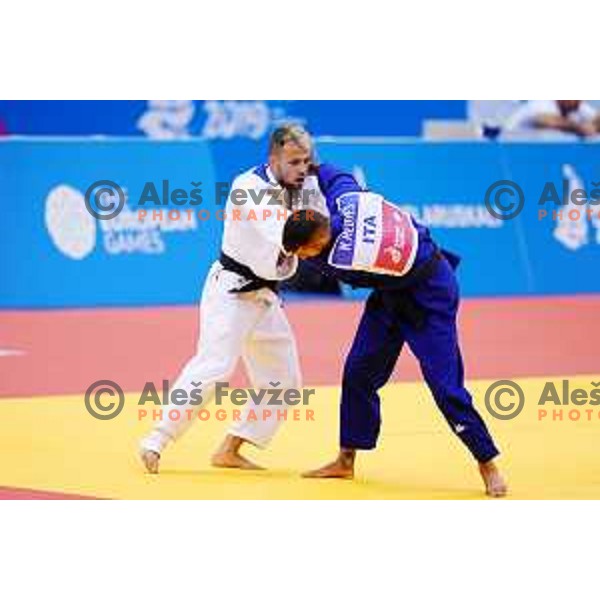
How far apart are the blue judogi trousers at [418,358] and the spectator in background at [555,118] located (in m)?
13.1

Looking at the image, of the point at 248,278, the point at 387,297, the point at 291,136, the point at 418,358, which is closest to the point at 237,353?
the point at 248,278

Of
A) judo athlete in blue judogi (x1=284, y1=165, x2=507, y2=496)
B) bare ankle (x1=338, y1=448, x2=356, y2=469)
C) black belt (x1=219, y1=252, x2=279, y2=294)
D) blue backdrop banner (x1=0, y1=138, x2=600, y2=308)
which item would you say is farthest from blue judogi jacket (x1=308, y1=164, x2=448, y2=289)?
blue backdrop banner (x1=0, y1=138, x2=600, y2=308)

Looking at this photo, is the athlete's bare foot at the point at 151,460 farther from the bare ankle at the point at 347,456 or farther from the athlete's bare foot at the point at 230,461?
the bare ankle at the point at 347,456

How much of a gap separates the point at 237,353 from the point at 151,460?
2.27 feet

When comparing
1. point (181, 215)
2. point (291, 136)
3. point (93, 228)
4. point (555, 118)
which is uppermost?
point (555, 118)

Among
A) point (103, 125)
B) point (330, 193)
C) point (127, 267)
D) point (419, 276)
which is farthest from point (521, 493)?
point (103, 125)

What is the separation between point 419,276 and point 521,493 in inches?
44.1

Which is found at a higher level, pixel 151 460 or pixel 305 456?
pixel 305 456

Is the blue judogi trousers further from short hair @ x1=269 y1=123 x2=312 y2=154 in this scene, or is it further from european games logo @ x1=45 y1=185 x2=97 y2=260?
european games logo @ x1=45 y1=185 x2=97 y2=260

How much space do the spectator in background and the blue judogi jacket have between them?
43.3 feet

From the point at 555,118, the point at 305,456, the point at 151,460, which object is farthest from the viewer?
the point at 555,118

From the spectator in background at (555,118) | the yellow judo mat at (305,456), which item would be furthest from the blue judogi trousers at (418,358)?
the spectator in background at (555,118)

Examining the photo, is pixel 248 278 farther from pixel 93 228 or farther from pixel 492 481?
pixel 93 228

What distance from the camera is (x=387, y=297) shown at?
21.6 ft
